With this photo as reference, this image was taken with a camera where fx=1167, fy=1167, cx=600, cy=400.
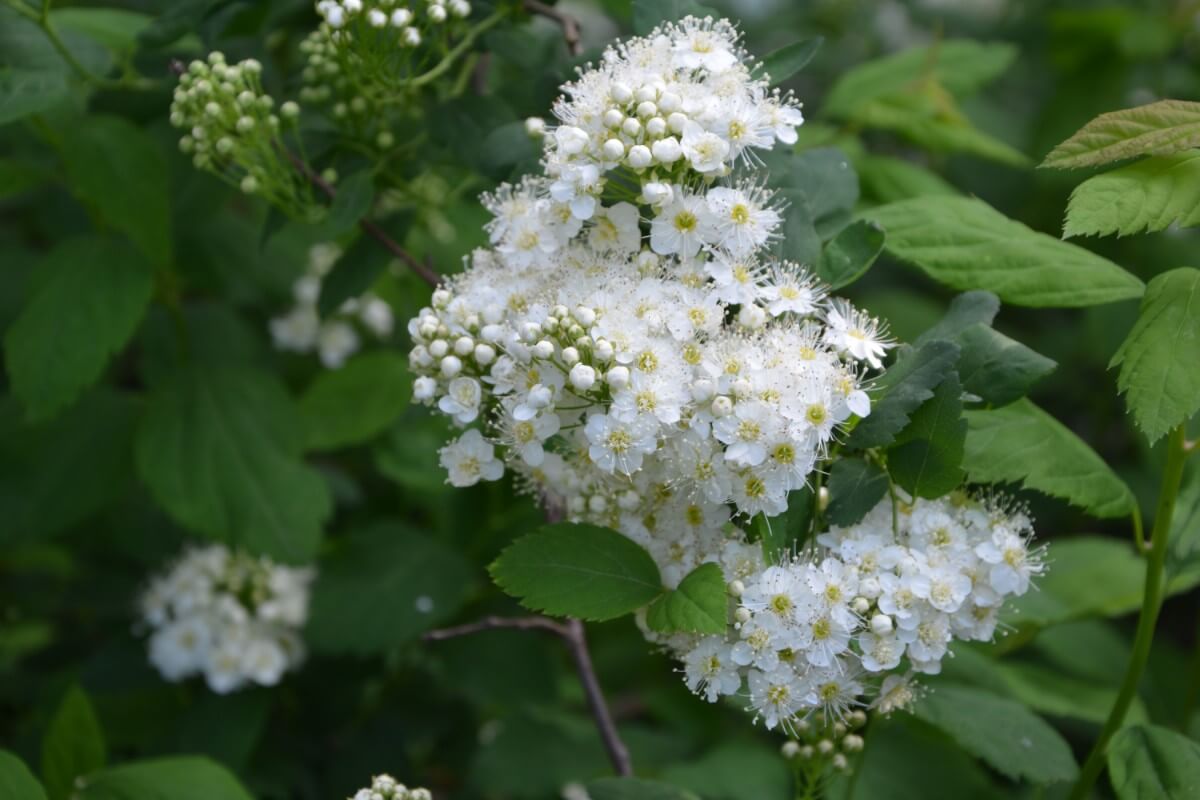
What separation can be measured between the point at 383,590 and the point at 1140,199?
1.78 meters

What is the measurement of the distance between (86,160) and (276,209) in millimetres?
400

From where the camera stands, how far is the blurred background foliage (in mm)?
2262

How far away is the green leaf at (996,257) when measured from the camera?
176cm

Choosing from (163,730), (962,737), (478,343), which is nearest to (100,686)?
(163,730)

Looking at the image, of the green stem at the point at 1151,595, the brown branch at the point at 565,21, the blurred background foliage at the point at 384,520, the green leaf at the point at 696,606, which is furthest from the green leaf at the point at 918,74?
the green leaf at the point at 696,606

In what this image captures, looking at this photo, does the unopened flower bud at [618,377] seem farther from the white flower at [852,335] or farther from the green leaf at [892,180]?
the green leaf at [892,180]

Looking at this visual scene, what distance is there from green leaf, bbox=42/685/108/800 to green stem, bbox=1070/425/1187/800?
1704 millimetres

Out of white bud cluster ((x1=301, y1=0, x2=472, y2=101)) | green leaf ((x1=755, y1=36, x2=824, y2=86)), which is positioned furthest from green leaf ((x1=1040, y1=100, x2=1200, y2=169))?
white bud cluster ((x1=301, y1=0, x2=472, y2=101))

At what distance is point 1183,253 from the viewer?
3521mm

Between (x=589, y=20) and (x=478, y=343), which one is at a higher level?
(x=478, y=343)

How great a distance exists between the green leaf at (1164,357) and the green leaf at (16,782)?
164 centimetres

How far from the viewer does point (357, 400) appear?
2.80 meters

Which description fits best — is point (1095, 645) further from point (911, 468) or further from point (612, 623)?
point (911, 468)

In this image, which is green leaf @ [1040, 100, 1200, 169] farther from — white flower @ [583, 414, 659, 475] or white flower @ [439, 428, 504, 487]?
white flower @ [439, 428, 504, 487]
